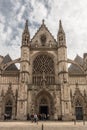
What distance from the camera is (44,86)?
32156 mm

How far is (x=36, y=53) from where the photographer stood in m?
35.9

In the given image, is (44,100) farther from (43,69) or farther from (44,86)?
(43,69)

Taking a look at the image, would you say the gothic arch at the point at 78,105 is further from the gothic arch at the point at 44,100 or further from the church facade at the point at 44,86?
the gothic arch at the point at 44,100

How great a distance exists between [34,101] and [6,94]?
16.1ft

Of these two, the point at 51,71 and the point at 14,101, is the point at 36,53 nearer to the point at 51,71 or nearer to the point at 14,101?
the point at 51,71

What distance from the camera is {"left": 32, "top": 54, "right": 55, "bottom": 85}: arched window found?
34.0 metres

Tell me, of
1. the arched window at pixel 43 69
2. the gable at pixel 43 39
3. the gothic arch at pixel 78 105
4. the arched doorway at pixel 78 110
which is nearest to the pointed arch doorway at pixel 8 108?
the arched window at pixel 43 69

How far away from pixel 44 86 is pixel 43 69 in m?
3.80

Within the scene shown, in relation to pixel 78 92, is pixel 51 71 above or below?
above

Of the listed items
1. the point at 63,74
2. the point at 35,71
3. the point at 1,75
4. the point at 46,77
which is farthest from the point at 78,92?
the point at 1,75

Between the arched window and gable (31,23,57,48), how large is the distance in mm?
2309

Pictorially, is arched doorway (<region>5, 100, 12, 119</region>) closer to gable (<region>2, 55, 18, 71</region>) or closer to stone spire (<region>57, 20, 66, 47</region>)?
gable (<region>2, 55, 18, 71</region>)

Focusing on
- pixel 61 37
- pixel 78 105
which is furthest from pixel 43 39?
pixel 78 105

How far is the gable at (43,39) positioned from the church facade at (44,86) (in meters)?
0.28
